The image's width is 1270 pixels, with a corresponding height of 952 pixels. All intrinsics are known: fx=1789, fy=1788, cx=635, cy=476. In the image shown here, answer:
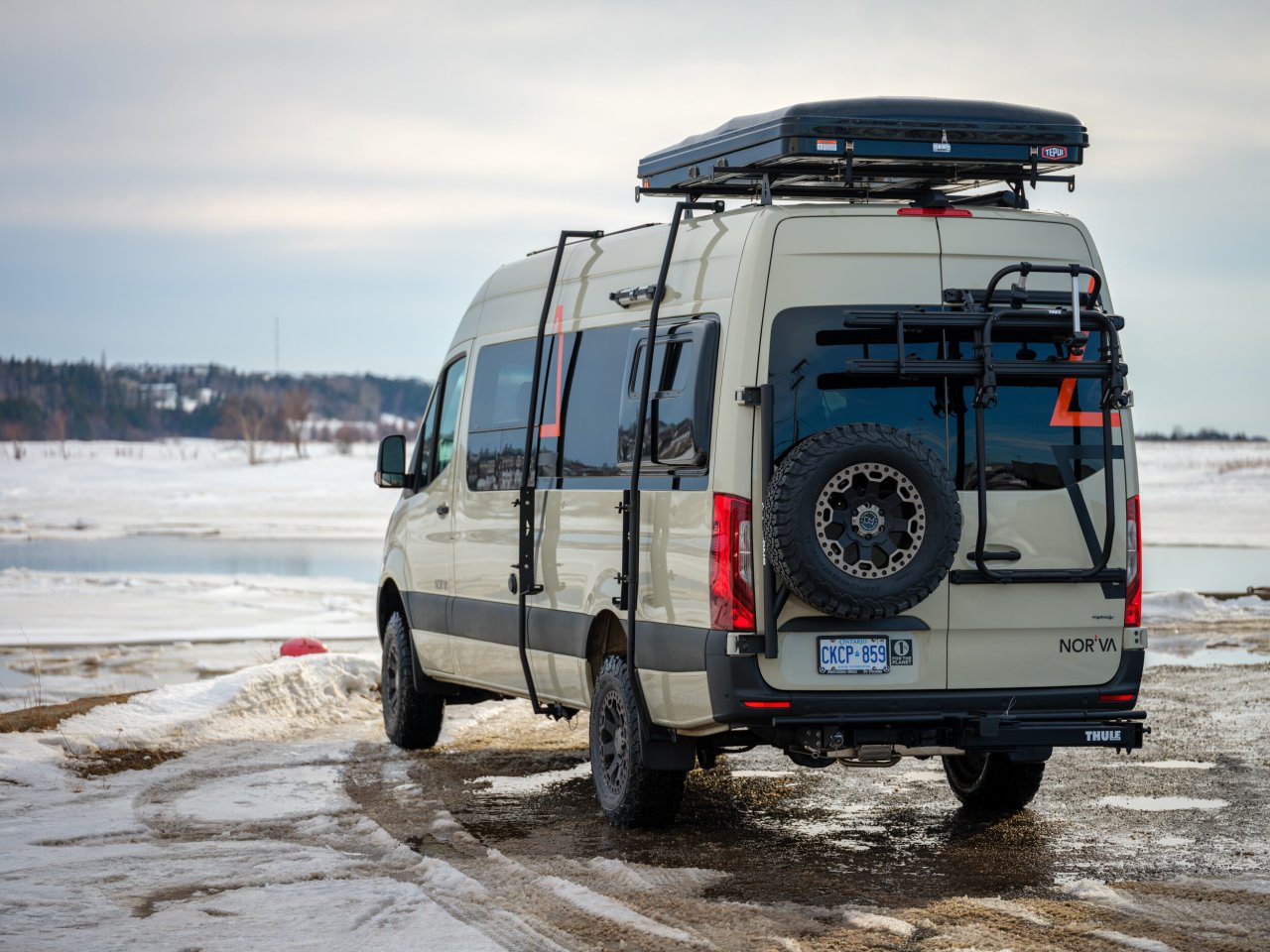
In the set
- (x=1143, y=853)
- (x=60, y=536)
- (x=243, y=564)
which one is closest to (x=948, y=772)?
(x=1143, y=853)

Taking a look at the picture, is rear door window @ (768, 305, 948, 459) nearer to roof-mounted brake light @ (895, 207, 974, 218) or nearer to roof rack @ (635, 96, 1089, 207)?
roof-mounted brake light @ (895, 207, 974, 218)

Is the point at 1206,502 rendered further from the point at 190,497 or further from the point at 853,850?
the point at 853,850

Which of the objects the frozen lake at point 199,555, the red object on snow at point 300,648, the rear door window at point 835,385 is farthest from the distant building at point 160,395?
the rear door window at point 835,385

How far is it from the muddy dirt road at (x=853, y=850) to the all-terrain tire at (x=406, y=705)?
182mm

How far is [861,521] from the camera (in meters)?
7.43

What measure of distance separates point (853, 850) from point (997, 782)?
4.16ft

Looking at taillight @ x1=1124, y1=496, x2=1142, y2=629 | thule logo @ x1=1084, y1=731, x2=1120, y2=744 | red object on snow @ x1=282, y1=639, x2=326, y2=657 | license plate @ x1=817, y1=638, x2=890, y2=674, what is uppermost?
taillight @ x1=1124, y1=496, x2=1142, y2=629

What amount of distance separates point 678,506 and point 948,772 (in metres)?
2.59

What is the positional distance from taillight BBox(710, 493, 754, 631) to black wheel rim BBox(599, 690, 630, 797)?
114 cm

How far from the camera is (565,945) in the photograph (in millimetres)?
6309

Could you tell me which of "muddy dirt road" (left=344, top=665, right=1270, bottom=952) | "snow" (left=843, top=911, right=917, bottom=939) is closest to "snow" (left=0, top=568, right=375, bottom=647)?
"muddy dirt road" (left=344, top=665, right=1270, bottom=952)

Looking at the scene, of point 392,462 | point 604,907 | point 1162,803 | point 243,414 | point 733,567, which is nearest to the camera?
point 604,907

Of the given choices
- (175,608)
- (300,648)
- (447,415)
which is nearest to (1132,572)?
(447,415)

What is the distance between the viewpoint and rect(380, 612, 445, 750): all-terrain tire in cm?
1153
